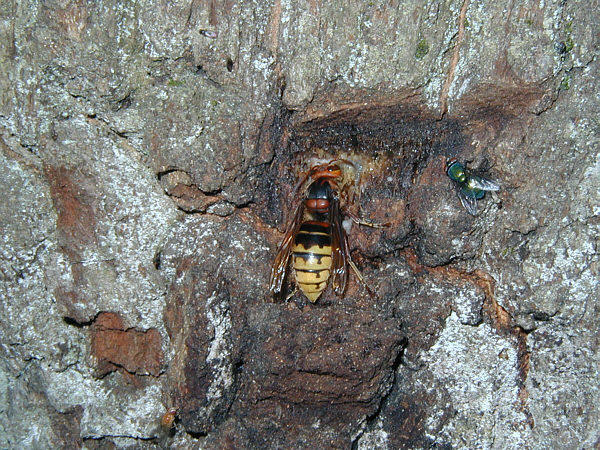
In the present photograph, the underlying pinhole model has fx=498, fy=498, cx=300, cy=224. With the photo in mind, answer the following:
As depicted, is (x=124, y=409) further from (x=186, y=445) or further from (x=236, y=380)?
(x=236, y=380)

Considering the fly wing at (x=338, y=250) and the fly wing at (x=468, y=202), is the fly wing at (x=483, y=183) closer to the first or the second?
the fly wing at (x=468, y=202)

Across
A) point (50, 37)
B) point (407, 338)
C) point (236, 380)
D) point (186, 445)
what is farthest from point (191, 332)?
point (50, 37)

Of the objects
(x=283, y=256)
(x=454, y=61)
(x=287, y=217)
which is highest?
(x=454, y=61)

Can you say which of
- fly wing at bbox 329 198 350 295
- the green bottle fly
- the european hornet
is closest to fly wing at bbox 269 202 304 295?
the european hornet

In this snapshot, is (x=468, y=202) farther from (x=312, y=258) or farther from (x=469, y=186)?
(x=312, y=258)

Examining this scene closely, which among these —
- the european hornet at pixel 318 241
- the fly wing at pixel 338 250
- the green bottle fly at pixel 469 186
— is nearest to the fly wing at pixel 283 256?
the european hornet at pixel 318 241

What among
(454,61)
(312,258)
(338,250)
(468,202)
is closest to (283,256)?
(312,258)
